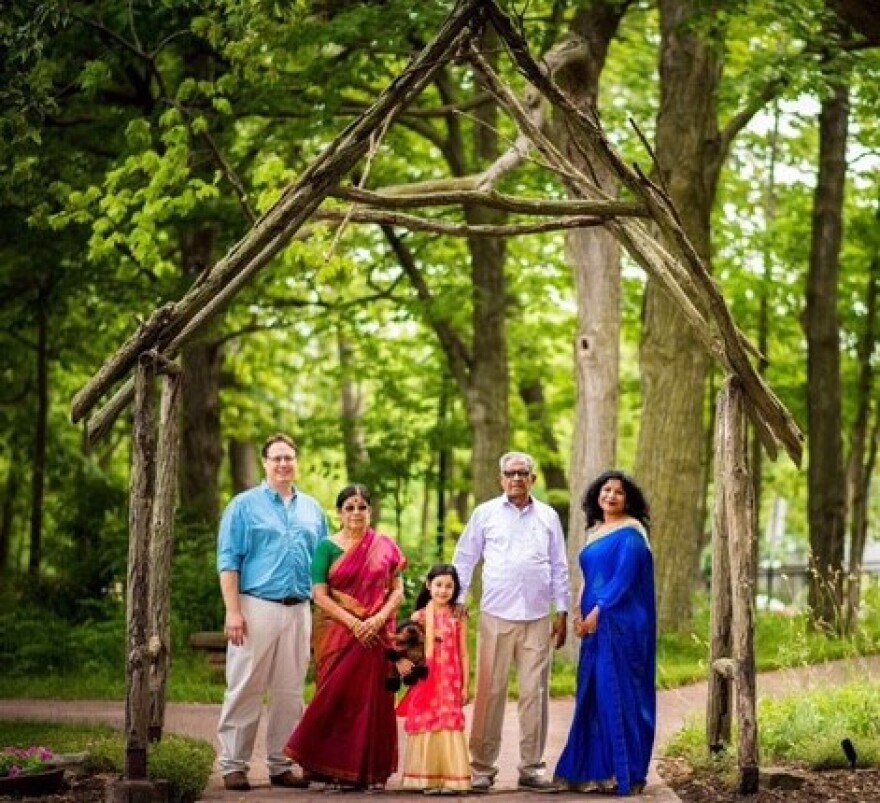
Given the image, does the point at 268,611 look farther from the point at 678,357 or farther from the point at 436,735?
the point at 678,357

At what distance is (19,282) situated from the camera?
80.3 ft

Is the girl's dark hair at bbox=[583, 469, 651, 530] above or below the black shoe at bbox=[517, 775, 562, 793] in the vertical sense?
above

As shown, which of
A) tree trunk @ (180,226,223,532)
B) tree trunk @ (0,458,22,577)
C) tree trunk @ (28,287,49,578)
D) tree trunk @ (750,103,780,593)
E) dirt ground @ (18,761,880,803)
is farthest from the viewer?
tree trunk @ (0,458,22,577)

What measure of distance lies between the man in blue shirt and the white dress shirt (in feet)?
3.31

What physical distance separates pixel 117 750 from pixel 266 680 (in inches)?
55.3

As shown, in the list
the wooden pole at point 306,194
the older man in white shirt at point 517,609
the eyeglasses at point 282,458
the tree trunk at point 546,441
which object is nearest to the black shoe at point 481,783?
the older man in white shirt at point 517,609

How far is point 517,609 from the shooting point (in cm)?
1100

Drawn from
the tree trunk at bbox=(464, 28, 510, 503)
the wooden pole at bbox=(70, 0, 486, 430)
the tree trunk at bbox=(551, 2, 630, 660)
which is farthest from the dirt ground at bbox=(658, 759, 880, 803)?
the tree trunk at bbox=(464, 28, 510, 503)

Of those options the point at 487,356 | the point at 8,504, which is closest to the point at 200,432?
Result: the point at 487,356

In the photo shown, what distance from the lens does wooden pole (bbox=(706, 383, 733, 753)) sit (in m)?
10.9

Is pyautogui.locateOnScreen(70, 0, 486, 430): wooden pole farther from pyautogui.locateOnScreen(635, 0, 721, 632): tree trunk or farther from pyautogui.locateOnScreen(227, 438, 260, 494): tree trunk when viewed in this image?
pyautogui.locateOnScreen(227, 438, 260, 494): tree trunk

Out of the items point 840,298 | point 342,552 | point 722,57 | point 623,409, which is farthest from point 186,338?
point 623,409

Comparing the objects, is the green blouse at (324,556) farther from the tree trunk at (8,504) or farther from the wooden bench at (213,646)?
the tree trunk at (8,504)

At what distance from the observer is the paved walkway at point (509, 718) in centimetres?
1038
